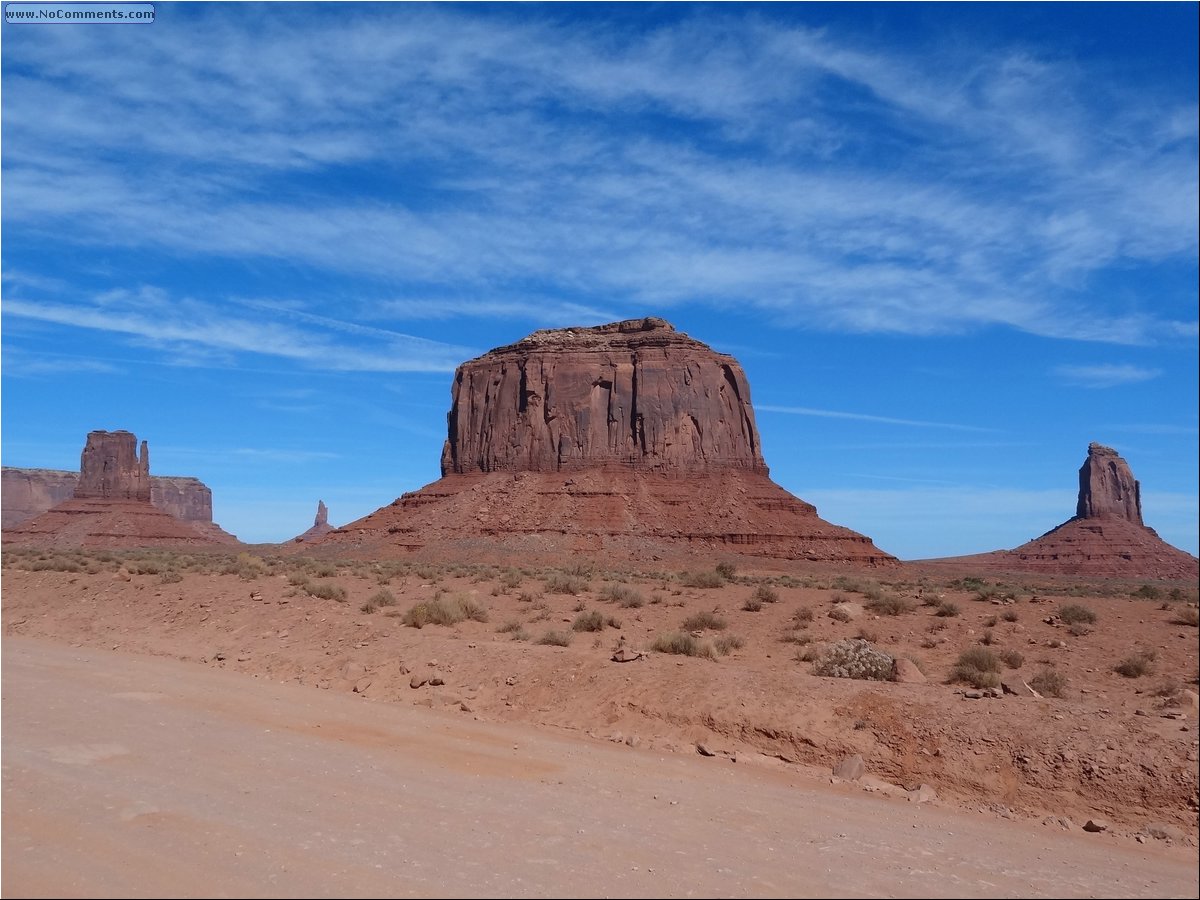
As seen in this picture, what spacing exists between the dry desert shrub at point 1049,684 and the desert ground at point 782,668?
0.03 metres

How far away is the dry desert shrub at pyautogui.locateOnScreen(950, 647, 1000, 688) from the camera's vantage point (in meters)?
12.2

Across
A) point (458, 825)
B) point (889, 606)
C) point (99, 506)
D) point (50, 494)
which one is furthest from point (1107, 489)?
point (50, 494)

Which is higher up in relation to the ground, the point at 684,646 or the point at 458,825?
the point at 684,646

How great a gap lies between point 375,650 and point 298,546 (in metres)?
69.4

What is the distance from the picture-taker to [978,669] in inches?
522

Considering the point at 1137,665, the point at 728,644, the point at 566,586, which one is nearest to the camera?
the point at 1137,665

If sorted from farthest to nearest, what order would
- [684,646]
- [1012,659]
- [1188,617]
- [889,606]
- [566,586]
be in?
[566,586] → [889,606] → [1188,617] → [684,646] → [1012,659]

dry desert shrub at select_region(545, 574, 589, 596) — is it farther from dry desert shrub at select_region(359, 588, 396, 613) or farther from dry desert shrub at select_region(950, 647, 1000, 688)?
dry desert shrub at select_region(950, 647, 1000, 688)

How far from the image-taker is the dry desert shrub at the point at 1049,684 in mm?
11766

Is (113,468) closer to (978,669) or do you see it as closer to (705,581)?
(705,581)

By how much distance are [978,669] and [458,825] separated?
30.2ft

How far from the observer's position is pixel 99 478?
396 feet

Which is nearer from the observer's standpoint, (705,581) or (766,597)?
(766,597)

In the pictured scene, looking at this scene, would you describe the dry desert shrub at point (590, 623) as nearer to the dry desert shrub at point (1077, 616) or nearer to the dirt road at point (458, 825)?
the dirt road at point (458, 825)
